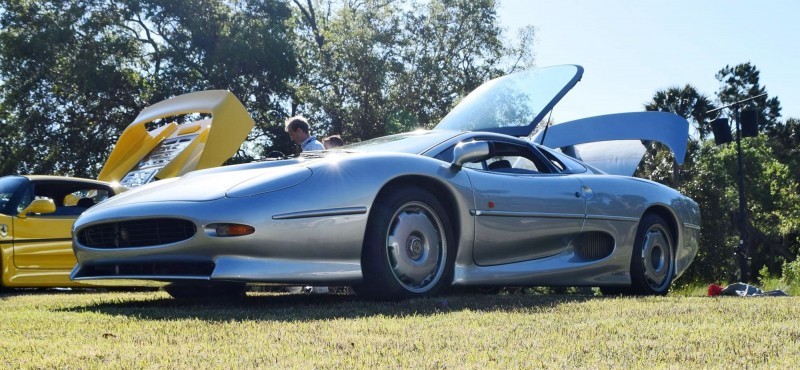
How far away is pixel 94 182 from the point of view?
917 centimetres

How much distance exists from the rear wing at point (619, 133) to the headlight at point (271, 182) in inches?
253

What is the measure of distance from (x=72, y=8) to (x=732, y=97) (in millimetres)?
34972

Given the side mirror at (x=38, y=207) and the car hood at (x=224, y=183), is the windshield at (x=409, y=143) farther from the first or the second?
the side mirror at (x=38, y=207)

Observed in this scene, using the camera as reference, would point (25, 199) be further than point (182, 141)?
No

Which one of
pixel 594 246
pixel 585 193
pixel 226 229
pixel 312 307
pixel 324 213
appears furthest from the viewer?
pixel 594 246

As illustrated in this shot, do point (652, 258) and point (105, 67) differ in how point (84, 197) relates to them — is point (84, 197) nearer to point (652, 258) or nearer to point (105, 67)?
point (652, 258)

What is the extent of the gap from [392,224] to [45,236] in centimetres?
505

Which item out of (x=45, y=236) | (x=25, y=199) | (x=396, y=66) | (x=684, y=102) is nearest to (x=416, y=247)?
(x=45, y=236)

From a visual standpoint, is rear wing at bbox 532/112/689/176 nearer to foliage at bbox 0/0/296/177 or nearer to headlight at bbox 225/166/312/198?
headlight at bbox 225/166/312/198

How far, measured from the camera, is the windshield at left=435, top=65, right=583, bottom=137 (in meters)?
7.05

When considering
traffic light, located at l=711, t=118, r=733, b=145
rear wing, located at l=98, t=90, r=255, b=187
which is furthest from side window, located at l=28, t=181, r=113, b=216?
traffic light, located at l=711, t=118, r=733, b=145

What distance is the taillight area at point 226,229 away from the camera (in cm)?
427

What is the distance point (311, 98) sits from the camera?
33312 mm

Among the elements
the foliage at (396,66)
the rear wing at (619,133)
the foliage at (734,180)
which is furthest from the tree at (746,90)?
the rear wing at (619,133)
